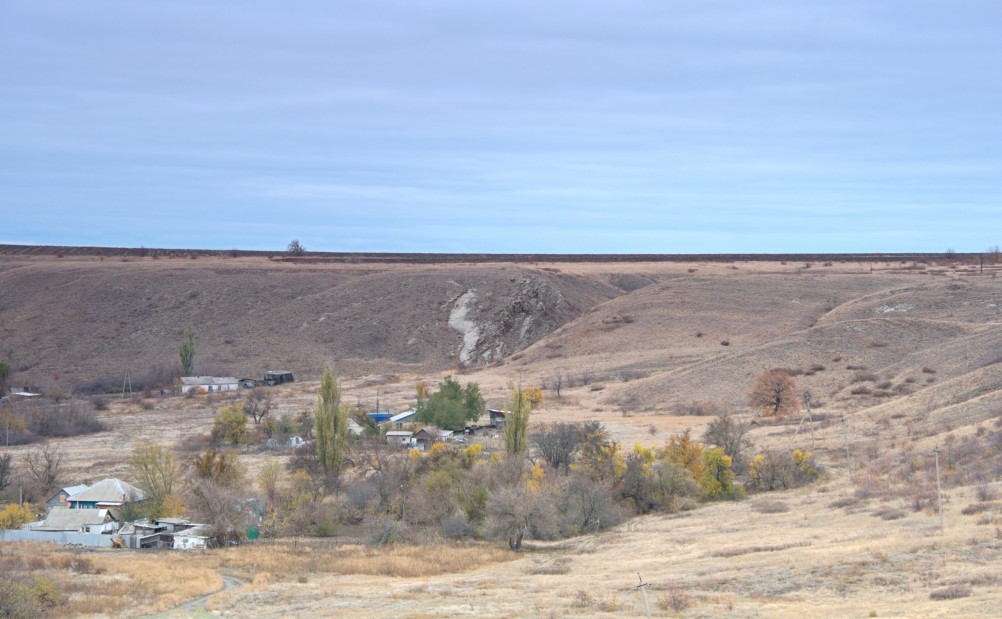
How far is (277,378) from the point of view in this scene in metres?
89.9

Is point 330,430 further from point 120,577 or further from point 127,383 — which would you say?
point 127,383

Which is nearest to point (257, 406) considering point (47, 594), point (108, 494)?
point (108, 494)

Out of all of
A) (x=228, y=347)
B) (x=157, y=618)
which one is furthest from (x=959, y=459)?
(x=228, y=347)

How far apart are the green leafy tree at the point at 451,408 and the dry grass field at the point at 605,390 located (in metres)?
4.86

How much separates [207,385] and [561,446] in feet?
147

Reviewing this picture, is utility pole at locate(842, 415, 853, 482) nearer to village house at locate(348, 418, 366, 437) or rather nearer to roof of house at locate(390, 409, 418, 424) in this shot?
roof of house at locate(390, 409, 418, 424)

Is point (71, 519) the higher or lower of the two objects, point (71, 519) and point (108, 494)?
the lower

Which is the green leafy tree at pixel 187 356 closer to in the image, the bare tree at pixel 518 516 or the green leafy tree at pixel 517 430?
the green leafy tree at pixel 517 430

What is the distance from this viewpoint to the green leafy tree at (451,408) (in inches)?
2327

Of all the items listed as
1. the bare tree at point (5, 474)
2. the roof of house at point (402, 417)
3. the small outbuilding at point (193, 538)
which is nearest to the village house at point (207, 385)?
the roof of house at point (402, 417)

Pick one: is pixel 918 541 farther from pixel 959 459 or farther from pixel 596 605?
pixel 959 459

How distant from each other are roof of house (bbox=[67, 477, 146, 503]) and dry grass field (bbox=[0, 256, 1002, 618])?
513 cm

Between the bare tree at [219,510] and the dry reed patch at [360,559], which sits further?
the bare tree at [219,510]

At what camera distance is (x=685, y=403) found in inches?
2542
